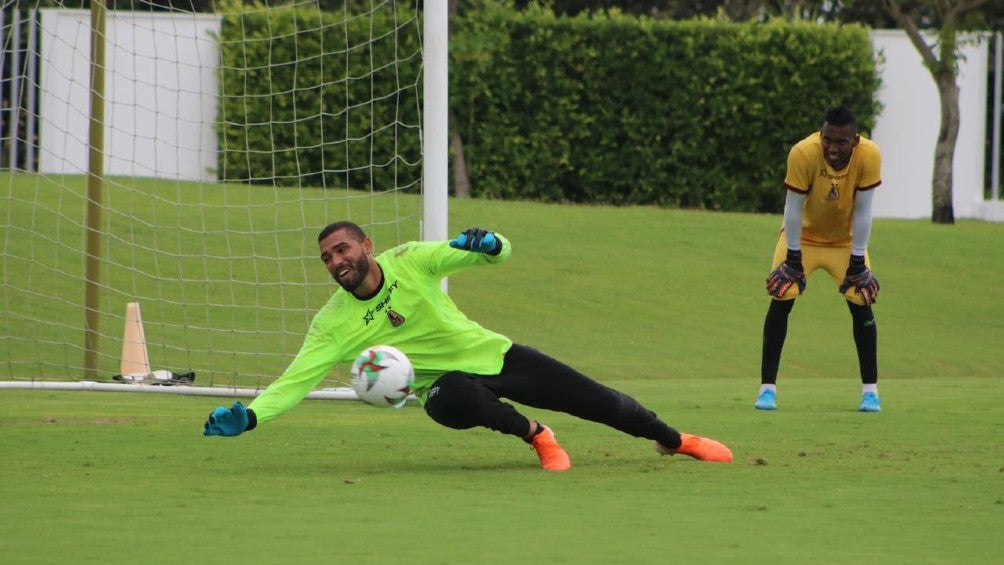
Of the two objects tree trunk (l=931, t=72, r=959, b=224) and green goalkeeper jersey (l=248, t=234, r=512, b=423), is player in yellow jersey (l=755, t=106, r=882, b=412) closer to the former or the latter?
green goalkeeper jersey (l=248, t=234, r=512, b=423)

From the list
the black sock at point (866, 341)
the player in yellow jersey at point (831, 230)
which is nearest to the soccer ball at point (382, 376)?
the player in yellow jersey at point (831, 230)

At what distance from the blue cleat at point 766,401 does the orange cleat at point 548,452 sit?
317cm

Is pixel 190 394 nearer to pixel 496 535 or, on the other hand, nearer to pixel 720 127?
pixel 496 535

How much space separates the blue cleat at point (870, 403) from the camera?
10688 millimetres

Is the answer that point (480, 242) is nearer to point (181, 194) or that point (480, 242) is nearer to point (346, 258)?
point (346, 258)

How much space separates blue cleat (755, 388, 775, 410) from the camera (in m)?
10.8

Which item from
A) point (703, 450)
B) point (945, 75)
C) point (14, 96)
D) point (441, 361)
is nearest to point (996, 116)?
point (945, 75)

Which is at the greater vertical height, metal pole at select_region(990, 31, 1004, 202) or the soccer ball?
metal pole at select_region(990, 31, 1004, 202)

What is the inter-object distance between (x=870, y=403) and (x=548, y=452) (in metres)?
3.53

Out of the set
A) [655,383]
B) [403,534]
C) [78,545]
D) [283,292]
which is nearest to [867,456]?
[403,534]

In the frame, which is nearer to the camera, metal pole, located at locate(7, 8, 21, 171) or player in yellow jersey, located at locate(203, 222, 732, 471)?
player in yellow jersey, located at locate(203, 222, 732, 471)

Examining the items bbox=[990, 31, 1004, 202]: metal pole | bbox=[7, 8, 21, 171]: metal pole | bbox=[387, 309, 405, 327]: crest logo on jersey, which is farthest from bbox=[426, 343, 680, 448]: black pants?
bbox=[990, 31, 1004, 202]: metal pole

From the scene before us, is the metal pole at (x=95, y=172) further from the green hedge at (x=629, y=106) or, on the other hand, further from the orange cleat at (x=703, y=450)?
the green hedge at (x=629, y=106)

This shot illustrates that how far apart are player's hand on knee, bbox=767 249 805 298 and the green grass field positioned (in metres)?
0.82
